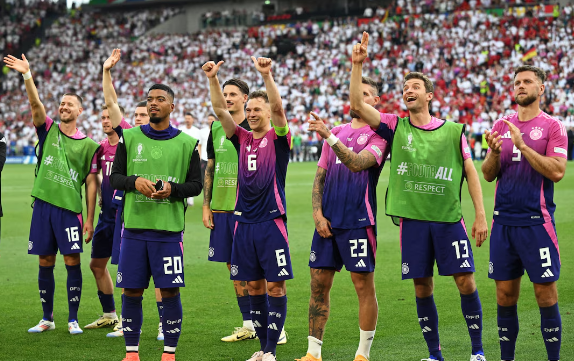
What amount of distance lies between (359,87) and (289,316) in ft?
10.7

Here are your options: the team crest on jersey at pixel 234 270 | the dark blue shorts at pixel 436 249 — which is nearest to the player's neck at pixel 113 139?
the team crest on jersey at pixel 234 270

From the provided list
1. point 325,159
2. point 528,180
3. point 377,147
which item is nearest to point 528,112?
point 528,180

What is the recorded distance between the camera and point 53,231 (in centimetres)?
786

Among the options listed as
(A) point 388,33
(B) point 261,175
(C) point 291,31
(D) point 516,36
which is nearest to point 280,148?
(B) point 261,175

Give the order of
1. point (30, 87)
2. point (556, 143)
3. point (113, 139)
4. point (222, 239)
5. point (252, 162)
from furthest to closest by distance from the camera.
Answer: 1. point (113, 139)
2. point (222, 239)
3. point (30, 87)
4. point (252, 162)
5. point (556, 143)

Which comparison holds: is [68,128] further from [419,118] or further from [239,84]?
[419,118]

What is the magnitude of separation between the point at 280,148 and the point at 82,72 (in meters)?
46.9

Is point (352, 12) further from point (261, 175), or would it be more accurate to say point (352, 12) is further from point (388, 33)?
point (261, 175)

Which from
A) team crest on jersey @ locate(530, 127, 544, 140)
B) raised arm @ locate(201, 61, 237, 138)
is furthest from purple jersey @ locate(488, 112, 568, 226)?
raised arm @ locate(201, 61, 237, 138)

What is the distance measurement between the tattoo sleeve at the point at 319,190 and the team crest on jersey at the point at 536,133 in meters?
1.77

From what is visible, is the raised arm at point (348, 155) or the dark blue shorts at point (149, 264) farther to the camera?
the dark blue shorts at point (149, 264)

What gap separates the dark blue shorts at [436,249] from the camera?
20.3ft

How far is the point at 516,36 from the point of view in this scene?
4044 cm

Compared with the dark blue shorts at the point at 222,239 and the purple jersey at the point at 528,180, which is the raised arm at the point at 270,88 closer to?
the dark blue shorts at the point at 222,239
